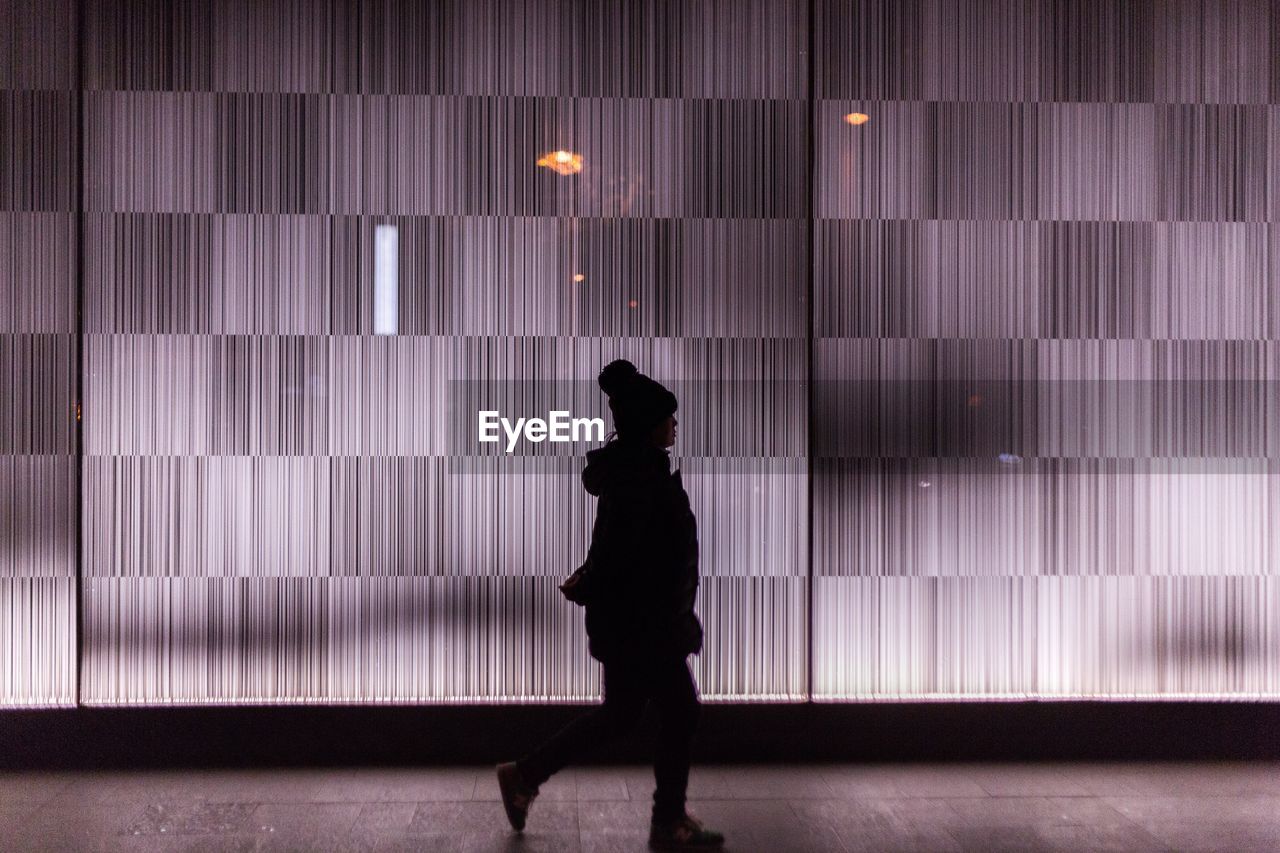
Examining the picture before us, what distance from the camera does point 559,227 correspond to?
18.0ft

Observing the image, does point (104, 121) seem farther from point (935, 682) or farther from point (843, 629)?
point (935, 682)

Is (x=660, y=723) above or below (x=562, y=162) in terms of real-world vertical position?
below

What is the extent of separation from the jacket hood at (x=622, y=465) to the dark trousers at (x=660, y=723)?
725 millimetres

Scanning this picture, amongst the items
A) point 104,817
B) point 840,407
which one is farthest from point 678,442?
point 104,817

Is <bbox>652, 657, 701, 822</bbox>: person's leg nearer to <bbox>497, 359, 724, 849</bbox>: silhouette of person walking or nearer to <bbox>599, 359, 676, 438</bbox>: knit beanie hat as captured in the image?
<bbox>497, 359, 724, 849</bbox>: silhouette of person walking

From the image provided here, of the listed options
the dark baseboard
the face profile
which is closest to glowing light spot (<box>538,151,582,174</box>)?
the face profile

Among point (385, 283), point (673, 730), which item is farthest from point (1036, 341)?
point (385, 283)

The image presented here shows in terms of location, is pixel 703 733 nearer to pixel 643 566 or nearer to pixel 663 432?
pixel 643 566

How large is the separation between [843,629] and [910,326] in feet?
5.26

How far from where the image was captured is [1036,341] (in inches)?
221

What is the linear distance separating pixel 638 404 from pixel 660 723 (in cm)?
130

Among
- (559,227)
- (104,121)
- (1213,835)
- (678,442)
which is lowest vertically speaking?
(1213,835)

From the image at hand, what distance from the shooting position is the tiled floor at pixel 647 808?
4.50 m

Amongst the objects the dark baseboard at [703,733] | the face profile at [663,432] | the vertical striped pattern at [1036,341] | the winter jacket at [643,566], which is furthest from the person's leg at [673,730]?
the vertical striped pattern at [1036,341]
